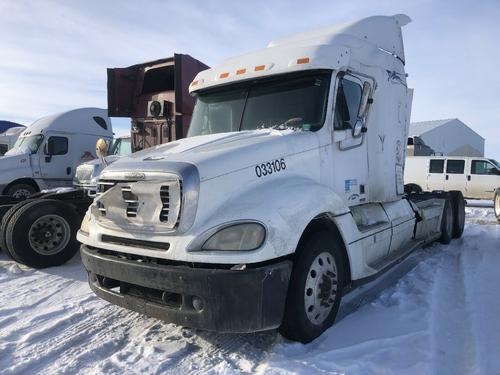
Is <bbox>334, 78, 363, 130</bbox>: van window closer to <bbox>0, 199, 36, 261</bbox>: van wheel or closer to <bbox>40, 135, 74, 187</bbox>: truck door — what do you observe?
<bbox>0, 199, 36, 261</bbox>: van wheel

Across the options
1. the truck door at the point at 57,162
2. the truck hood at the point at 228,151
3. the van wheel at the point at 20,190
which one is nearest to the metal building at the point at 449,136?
the truck door at the point at 57,162

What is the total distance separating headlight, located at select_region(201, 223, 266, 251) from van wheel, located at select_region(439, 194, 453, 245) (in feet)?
20.4

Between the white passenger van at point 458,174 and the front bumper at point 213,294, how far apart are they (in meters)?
14.4

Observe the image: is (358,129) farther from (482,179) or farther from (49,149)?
(482,179)

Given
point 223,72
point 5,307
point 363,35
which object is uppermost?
point 363,35

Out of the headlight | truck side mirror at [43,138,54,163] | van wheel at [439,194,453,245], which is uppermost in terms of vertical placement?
truck side mirror at [43,138,54,163]

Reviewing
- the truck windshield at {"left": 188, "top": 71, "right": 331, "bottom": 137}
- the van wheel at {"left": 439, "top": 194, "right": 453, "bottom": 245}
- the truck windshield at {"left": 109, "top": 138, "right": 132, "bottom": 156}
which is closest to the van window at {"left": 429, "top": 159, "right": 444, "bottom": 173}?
the van wheel at {"left": 439, "top": 194, "right": 453, "bottom": 245}

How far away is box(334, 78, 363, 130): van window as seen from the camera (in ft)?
14.8

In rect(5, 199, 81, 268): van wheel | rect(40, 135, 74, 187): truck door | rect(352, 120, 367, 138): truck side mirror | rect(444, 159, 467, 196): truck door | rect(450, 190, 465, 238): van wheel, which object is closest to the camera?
rect(352, 120, 367, 138): truck side mirror

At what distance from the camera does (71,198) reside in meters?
7.35

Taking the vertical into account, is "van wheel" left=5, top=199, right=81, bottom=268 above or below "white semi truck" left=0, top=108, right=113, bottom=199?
below

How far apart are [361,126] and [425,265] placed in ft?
9.07

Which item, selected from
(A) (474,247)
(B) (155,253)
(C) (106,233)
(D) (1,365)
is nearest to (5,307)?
(D) (1,365)

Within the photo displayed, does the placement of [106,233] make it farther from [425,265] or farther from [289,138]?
[425,265]
